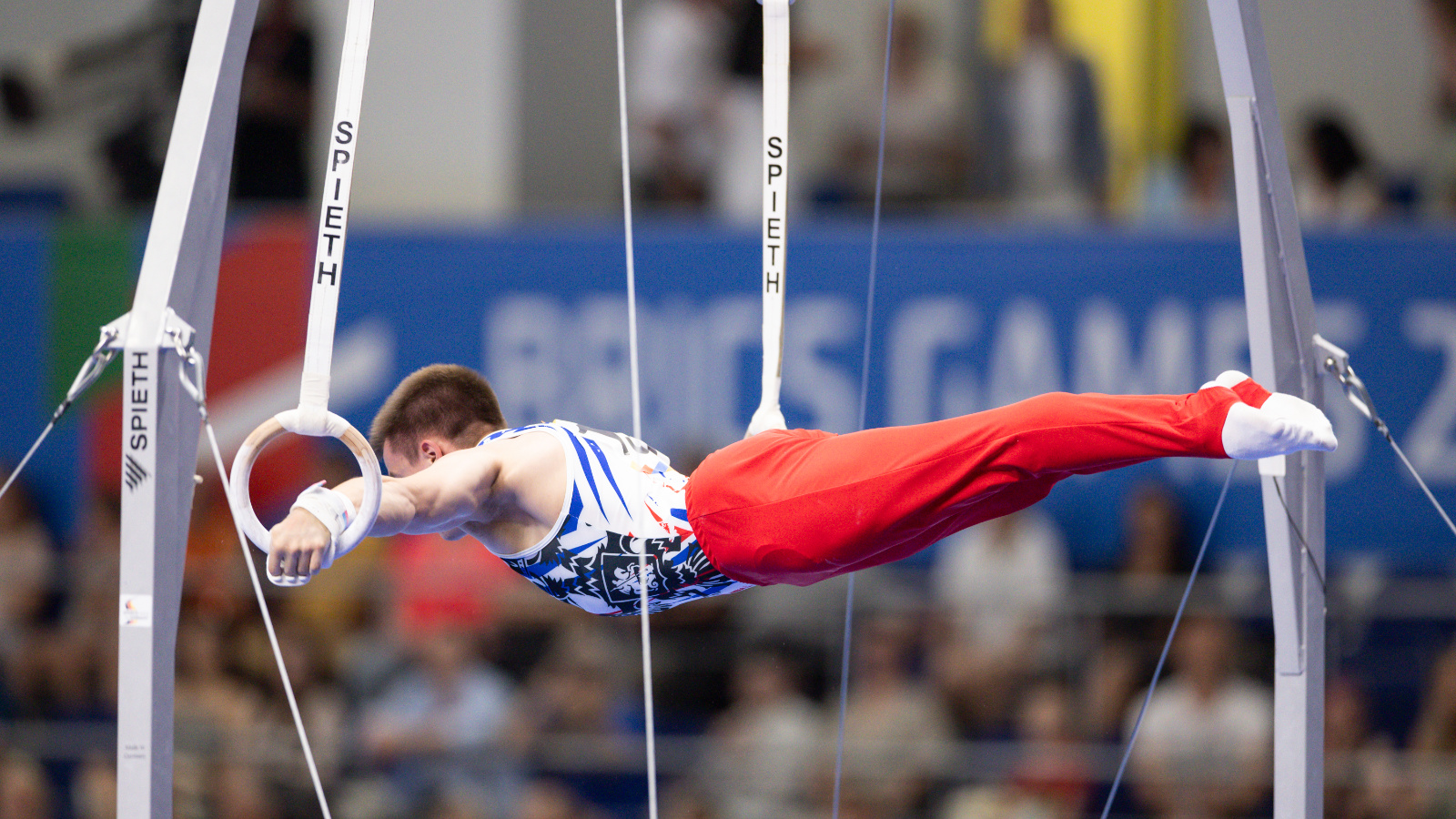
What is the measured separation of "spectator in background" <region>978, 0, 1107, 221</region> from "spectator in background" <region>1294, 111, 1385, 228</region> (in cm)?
84

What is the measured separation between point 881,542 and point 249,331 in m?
4.06

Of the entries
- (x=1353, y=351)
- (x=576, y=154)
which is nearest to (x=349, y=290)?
(x=576, y=154)

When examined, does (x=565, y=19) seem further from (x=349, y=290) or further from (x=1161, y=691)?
(x=1161, y=691)

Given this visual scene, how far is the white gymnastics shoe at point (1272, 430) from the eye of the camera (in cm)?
310

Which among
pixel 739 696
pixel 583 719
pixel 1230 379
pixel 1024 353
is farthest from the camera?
pixel 1024 353

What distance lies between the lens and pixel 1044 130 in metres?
7.02

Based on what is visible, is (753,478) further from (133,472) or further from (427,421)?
(133,472)

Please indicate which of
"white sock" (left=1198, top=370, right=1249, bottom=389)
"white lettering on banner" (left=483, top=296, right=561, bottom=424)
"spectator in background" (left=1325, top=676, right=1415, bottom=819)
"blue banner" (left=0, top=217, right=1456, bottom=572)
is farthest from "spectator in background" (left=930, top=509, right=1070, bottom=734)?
"white sock" (left=1198, top=370, right=1249, bottom=389)

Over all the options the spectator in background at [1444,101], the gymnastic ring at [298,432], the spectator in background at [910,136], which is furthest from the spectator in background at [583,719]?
Answer: the spectator in background at [1444,101]

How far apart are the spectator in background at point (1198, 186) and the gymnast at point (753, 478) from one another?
3.74m

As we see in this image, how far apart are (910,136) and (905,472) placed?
3.97 meters

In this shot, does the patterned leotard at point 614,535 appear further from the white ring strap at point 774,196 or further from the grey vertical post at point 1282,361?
the grey vertical post at point 1282,361

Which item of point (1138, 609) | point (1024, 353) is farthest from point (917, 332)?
point (1138, 609)

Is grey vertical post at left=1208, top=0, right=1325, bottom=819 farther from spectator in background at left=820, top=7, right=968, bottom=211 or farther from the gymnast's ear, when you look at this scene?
spectator in background at left=820, top=7, right=968, bottom=211
